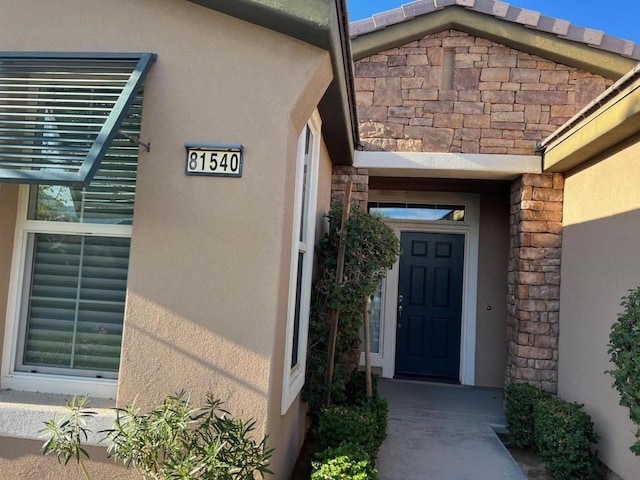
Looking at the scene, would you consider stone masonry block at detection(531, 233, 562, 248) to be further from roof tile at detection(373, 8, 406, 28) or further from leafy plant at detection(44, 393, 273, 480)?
leafy plant at detection(44, 393, 273, 480)

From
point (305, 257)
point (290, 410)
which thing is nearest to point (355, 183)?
point (305, 257)

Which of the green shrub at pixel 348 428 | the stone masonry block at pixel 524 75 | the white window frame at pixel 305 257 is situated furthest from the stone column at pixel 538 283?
the white window frame at pixel 305 257

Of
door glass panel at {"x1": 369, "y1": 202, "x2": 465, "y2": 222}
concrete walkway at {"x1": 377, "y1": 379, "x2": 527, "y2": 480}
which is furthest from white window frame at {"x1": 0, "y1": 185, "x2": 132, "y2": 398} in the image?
door glass panel at {"x1": 369, "y1": 202, "x2": 465, "y2": 222}

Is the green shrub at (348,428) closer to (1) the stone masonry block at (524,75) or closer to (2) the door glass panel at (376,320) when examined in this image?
(2) the door glass panel at (376,320)

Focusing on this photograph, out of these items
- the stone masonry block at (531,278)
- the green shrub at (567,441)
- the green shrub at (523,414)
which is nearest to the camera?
the green shrub at (567,441)

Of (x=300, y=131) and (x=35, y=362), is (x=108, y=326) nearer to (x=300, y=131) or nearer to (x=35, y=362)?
(x=35, y=362)

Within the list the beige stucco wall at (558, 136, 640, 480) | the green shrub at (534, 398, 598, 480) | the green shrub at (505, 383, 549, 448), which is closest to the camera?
the beige stucco wall at (558, 136, 640, 480)

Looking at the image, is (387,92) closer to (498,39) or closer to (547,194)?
(498,39)

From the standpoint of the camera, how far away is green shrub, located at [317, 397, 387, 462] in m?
3.15

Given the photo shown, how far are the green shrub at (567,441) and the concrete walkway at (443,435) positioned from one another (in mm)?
298

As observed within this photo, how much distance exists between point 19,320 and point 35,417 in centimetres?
60

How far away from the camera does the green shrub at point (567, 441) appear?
362cm

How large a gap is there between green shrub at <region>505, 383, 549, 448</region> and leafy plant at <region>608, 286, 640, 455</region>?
1.84 meters

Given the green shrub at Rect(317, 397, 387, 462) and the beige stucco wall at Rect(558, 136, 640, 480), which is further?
the beige stucco wall at Rect(558, 136, 640, 480)
